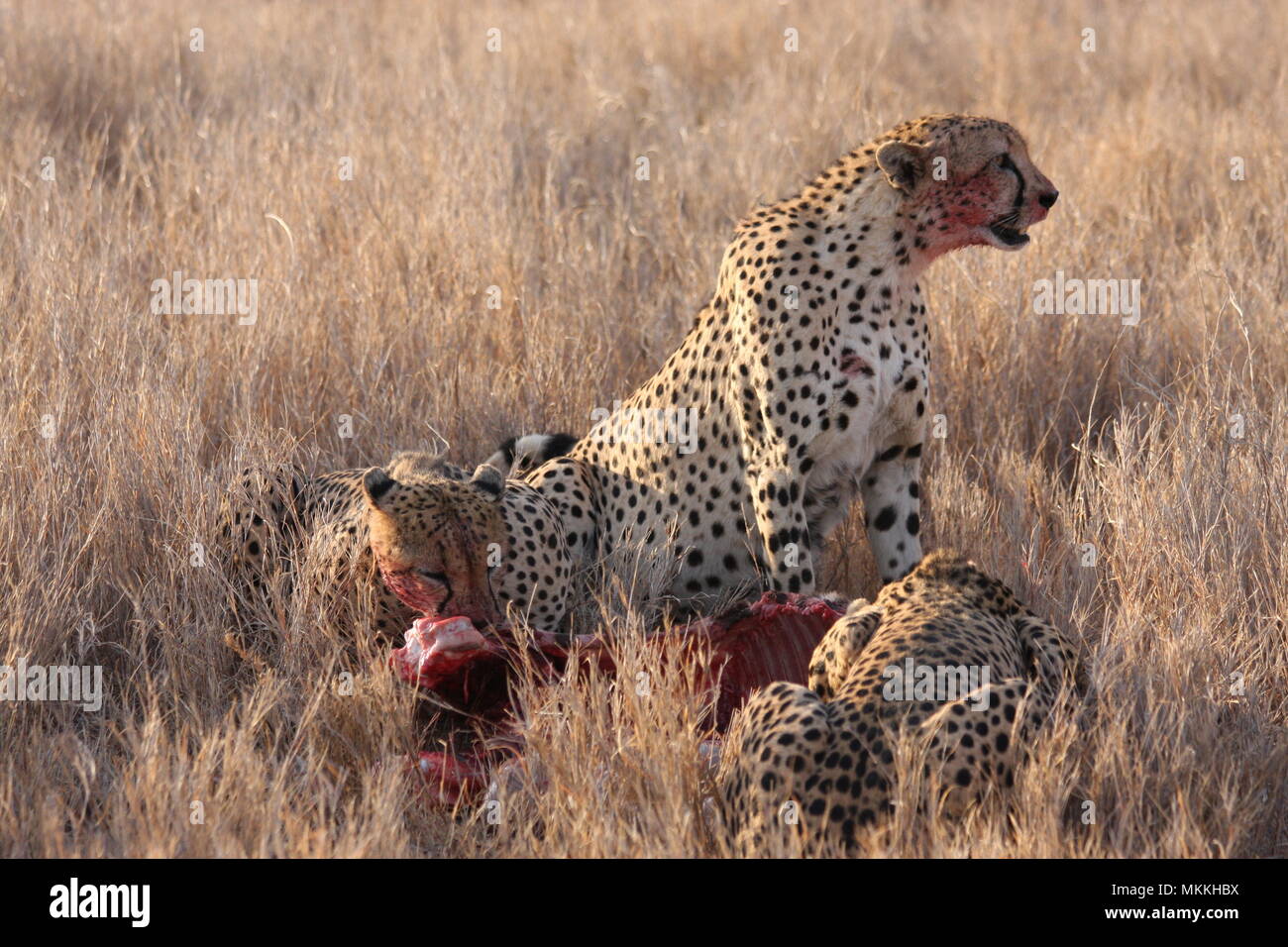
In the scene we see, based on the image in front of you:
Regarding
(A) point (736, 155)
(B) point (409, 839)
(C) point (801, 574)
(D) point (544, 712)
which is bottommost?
(B) point (409, 839)

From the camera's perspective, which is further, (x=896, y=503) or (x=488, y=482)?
(x=896, y=503)

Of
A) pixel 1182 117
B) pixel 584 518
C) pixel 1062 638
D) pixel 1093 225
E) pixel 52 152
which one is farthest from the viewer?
pixel 1182 117

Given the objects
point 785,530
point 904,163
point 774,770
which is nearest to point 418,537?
point 785,530

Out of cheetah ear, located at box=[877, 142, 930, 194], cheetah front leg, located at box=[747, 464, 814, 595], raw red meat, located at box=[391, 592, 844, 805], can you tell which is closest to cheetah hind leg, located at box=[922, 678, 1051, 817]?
raw red meat, located at box=[391, 592, 844, 805]

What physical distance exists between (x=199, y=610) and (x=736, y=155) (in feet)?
11.7

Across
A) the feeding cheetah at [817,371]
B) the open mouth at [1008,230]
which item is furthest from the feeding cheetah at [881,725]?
the open mouth at [1008,230]

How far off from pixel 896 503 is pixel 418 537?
123 cm

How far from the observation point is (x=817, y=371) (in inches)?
147

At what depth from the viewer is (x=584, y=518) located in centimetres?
407

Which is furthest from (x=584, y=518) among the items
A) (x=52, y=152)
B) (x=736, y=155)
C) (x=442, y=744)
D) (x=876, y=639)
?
(x=52, y=152)

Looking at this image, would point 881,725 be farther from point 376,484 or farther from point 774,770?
point 376,484

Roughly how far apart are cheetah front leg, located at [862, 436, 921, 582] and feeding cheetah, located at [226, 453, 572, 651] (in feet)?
2.61

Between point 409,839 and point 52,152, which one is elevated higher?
point 52,152
